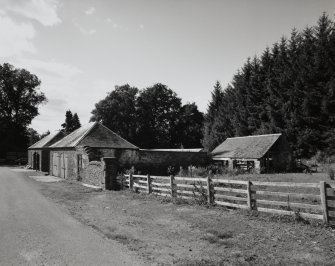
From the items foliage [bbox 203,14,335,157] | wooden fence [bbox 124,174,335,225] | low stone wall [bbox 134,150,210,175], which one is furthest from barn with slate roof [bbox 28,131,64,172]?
foliage [bbox 203,14,335,157]

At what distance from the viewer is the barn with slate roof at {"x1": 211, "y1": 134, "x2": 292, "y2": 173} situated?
36.3 meters

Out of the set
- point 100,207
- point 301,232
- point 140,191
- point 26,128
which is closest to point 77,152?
point 140,191

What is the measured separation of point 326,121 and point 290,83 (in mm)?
8298

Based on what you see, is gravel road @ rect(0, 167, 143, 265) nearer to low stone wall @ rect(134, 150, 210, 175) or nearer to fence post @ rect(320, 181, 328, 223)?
fence post @ rect(320, 181, 328, 223)

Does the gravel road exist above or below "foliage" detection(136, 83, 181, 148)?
below

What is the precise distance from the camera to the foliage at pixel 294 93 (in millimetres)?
42312

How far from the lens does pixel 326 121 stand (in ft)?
139

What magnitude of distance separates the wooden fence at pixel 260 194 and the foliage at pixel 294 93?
27.8 m

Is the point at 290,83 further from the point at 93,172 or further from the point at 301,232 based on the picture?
the point at 301,232

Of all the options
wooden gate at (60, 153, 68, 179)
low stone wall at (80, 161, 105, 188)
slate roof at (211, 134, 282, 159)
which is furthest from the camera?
slate roof at (211, 134, 282, 159)

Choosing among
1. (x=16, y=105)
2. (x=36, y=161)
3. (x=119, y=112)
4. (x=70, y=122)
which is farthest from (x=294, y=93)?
(x=70, y=122)

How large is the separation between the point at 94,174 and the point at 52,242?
1428 cm

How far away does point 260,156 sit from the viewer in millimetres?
35562

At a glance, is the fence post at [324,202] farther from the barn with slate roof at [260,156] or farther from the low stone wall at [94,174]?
the barn with slate roof at [260,156]
